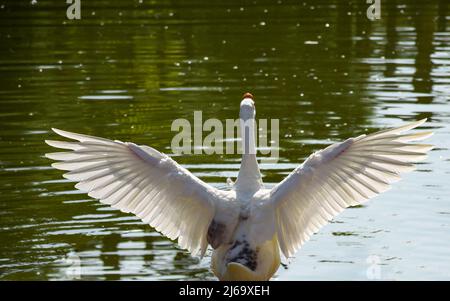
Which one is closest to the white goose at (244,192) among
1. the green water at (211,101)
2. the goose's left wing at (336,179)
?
the goose's left wing at (336,179)

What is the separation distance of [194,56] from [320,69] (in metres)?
2.86

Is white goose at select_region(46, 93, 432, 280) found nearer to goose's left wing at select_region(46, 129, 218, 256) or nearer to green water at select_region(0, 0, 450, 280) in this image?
goose's left wing at select_region(46, 129, 218, 256)

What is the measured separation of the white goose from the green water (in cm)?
65

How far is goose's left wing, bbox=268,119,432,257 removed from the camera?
348 inches

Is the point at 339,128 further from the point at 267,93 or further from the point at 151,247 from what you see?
the point at 151,247

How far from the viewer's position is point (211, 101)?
16.6m

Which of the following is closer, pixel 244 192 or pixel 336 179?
pixel 336 179

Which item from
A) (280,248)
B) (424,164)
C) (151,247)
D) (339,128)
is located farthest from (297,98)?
(280,248)

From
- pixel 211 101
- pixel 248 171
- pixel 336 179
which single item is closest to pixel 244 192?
pixel 248 171

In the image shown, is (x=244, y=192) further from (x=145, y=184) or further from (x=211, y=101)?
(x=211, y=101)

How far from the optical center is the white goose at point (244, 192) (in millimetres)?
8805

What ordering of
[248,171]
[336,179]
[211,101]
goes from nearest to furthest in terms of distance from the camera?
1. [336,179]
2. [248,171]
3. [211,101]

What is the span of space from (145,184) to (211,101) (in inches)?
293

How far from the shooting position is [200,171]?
506 inches
